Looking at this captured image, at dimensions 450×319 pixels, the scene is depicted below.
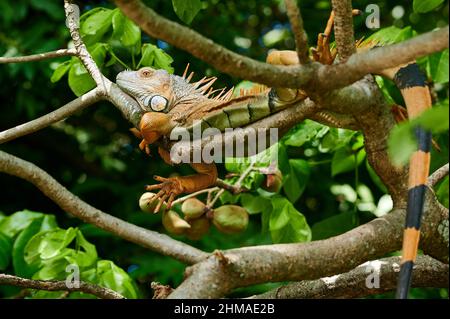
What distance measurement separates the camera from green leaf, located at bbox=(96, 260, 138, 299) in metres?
4.15

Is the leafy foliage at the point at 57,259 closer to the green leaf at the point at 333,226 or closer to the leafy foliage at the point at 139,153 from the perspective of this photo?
the leafy foliage at the point at 139,153

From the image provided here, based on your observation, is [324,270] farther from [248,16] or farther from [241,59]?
[248,16]

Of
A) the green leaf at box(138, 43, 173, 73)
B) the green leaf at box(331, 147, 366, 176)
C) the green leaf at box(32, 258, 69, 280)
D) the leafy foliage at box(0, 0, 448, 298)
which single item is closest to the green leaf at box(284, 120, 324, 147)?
the leafy foliage at box(0, 0, 448, 298)

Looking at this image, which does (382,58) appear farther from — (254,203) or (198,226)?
(254,203)

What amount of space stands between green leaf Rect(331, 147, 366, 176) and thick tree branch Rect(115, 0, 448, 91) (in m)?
2.03

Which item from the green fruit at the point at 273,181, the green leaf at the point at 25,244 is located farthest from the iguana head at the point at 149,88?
the green leaf at the point at 25,244

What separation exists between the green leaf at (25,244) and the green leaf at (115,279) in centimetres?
40

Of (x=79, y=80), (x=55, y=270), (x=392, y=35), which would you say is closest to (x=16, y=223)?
(x=55, y=270)

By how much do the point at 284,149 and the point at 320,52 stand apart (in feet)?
4.88

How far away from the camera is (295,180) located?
14.8ft

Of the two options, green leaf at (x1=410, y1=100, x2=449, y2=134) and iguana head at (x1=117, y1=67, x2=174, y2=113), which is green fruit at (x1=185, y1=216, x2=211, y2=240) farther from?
green leaf at (x1=410, y1=100, x2=449, y2=134)

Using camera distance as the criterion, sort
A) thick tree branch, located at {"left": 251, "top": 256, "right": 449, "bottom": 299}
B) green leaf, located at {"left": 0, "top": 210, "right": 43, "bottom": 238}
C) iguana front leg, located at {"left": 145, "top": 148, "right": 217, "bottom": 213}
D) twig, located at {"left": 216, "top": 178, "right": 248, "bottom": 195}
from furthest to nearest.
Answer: green leaf, located at {"left": 0, "top": 210, "right": 43, "bottom": 238}
twig, located at {"left": 216, "top": 178, "right": 248, "bottom": 195}
thick tree branch, located at {"left": 251, "top": 256, "right": 449, "bottom": 299}
iguana front leg, located at {"left": 145, "top": 148, "right": 217, "bottom": 213}

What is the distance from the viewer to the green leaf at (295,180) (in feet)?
14.6

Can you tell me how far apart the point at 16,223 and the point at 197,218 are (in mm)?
1631
